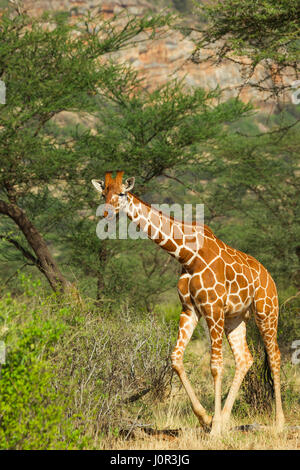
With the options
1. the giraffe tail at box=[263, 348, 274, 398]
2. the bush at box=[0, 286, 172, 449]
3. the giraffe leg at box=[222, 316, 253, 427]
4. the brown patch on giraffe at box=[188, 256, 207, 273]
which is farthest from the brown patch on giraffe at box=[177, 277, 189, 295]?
the giraffe tail at box=[263, 348, 274, 398]

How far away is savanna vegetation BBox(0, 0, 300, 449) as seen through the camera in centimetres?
553

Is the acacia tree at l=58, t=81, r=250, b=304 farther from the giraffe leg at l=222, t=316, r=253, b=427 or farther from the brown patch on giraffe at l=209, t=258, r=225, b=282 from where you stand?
the brown patch on giraffe at l=209, t=258, r=225, b=282

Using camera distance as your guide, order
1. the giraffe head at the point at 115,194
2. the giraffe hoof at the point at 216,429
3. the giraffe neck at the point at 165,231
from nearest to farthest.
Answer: the giraffe head at the point at 115,194
the giraffe hoof at the point at 216,429
the giraffe neck at the point at 165,231

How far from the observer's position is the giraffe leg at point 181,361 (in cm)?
639

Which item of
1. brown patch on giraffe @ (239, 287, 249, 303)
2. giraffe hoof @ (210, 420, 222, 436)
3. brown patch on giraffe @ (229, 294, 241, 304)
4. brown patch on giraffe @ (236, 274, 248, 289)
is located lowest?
giraffe hoof @ (210, 420, 222, 436)

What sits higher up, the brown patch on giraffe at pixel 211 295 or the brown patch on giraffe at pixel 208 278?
the brown patch on giraffe at pixel 208 278

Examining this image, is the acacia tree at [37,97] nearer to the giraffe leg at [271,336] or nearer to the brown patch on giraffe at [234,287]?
the giraffe leg at [271,336]

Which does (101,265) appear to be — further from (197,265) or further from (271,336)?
(197,265)

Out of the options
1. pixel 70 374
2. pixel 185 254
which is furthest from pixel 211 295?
pixel 70 374

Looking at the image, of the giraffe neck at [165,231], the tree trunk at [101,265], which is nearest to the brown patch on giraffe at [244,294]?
the giraffe neck at [165,231]

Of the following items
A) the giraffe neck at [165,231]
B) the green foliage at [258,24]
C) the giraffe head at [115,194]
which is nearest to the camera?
the giraffe head at [115,194]

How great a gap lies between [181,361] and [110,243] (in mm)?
9655

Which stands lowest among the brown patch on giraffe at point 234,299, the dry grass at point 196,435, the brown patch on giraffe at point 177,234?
the dry grass at point 196,435

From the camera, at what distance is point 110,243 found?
52.3 feet
